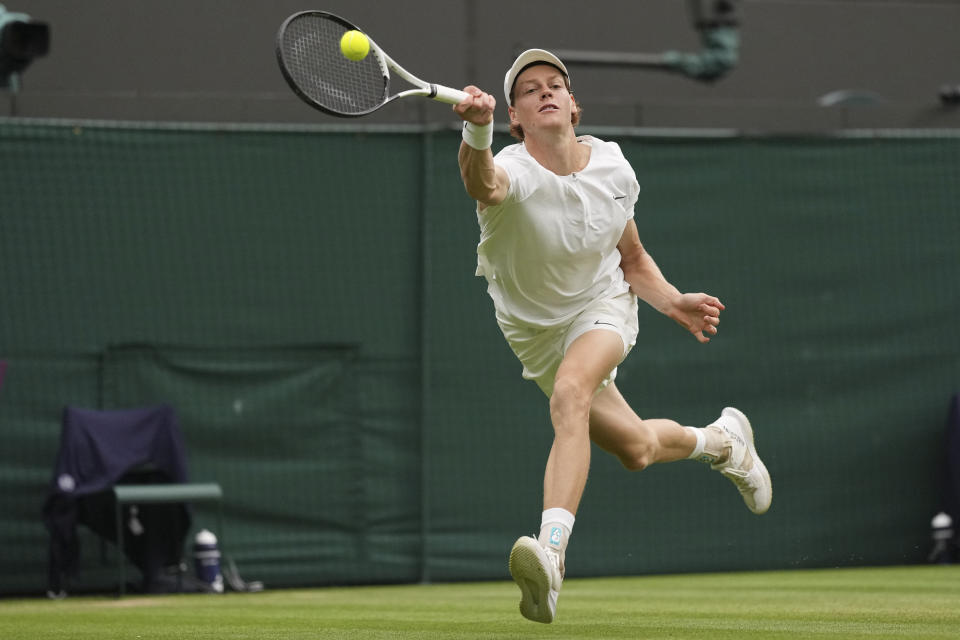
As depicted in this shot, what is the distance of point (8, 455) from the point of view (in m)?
8.27

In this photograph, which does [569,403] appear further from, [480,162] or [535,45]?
[535,45]

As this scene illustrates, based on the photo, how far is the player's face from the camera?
5137mm

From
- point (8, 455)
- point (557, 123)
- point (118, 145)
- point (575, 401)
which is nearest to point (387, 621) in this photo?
point (575, 401)

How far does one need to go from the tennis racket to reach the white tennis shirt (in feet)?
1.64

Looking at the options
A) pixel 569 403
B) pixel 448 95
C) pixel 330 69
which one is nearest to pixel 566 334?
pixel 569 403

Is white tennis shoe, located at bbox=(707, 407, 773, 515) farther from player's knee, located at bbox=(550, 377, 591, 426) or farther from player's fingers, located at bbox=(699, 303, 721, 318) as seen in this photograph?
player's knee, located at bbox=(550, 377, 591, 426)

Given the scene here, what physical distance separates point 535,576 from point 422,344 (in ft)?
Answer: 15.1

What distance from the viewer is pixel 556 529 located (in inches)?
178

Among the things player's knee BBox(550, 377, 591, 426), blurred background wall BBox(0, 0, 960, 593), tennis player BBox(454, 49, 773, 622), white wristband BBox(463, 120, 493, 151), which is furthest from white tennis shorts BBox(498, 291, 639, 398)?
blurred background wall BBox(0, 0, 960, 593)

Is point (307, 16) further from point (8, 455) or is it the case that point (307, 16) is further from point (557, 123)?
point (8, 455)

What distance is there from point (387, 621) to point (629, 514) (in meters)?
3.53

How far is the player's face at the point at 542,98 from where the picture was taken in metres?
5.14

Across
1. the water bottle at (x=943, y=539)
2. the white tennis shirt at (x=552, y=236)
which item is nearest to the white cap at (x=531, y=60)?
the white tennis shirt at (x=552, y=236)

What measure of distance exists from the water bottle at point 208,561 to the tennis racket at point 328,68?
3817 mm
